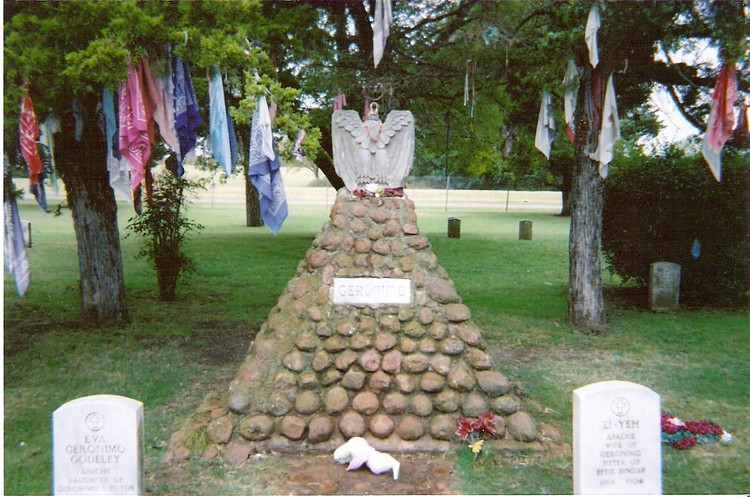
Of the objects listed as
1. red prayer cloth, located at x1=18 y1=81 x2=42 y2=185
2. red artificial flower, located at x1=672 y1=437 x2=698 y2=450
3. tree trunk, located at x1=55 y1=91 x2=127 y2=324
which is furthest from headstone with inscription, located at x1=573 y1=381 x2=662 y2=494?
tree trunk, located at x1=55 y1=91 x2=127 y2=324

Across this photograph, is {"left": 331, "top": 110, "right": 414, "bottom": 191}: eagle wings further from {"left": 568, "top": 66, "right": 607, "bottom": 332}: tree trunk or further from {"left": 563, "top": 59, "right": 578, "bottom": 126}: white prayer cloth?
{"left": 568, "top": 66, "right": 607, "bottom": 332}: tree trunk

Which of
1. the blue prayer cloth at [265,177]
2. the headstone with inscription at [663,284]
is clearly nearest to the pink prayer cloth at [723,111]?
the headstone with inscription at [663,284]

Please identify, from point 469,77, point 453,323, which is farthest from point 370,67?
point 453,323

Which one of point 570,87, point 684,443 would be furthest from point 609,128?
point 684,443

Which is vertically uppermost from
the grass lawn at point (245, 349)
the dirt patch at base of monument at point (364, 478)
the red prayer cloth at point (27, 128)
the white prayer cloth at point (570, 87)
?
the white prayer cloth at point (570, 87)

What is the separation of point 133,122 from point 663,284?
378 inches

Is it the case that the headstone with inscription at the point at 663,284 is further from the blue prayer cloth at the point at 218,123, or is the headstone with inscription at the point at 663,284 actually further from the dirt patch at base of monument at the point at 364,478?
the blue prayer cloth at the point at 218,123

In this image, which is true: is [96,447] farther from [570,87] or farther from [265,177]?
Result: [570,87]

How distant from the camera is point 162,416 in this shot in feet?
22.3

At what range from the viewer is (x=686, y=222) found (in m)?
12.5

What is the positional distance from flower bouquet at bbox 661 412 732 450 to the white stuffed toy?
2.64 meters

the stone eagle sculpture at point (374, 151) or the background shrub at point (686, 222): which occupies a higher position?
the stone eagle sculpture at point (374, 151)

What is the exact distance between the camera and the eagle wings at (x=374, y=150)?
6625 millimetres

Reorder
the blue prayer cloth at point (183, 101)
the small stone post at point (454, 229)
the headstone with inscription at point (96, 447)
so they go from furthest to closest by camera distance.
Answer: the small stone post at point (454, 229) < the blue prayer cloth at point (183, 101) < the headstone with inscription at point (96, 447)
